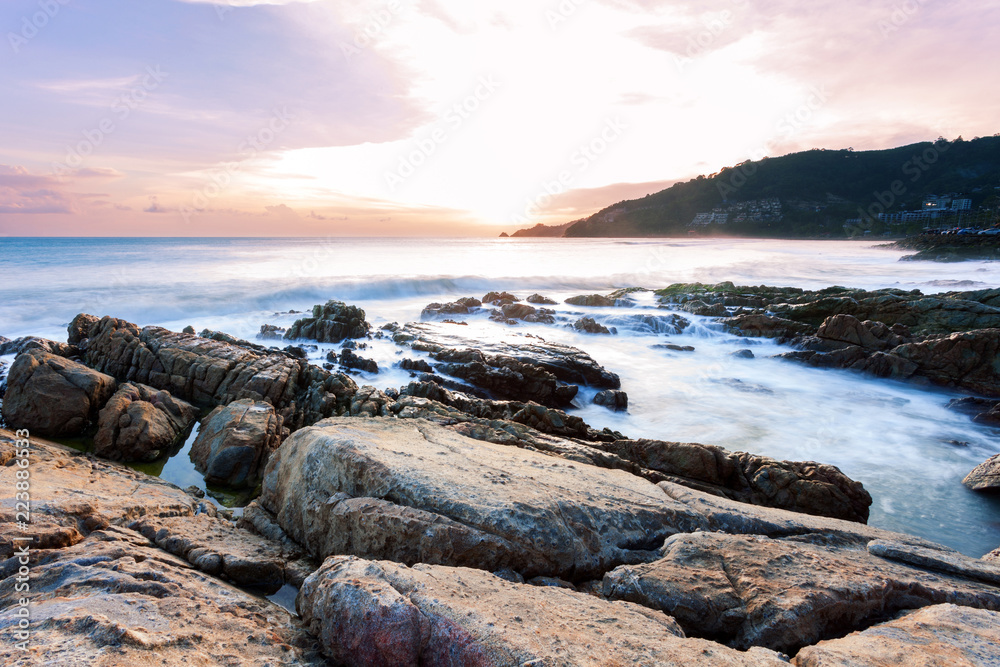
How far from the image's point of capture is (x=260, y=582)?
160 inches

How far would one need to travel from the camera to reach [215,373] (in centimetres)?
1016

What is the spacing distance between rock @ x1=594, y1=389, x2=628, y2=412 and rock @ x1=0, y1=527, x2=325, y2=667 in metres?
9.50

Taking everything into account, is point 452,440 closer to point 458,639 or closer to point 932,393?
point 458,639

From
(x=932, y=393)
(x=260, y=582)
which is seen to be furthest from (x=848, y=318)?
A: (x=260, y=582)

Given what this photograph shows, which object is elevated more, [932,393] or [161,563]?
[161,563]

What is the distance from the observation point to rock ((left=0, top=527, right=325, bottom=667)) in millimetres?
2422

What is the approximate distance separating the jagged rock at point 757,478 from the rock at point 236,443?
573cm

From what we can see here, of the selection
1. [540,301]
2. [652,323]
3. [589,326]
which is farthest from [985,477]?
[540,301]

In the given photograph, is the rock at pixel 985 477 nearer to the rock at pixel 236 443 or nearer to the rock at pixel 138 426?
the rock at pixel 236 443

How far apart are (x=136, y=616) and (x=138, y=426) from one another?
6.59 meters

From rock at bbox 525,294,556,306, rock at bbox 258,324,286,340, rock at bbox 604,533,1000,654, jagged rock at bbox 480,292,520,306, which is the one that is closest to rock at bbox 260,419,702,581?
rock at bbox 604,533,1000,654

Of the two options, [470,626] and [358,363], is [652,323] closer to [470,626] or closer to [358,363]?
[358,363]

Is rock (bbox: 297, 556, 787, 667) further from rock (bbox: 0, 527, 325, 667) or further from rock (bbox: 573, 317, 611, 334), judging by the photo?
rock (bbox: 573, 317, 611, 334)

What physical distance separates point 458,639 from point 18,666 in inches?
82.4
